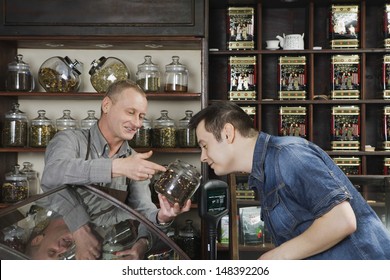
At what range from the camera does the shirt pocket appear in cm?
116

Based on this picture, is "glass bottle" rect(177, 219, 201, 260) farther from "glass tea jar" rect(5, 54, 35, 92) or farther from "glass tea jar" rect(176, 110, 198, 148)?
"glass tea jar" rect(5, 54, 35, 92)

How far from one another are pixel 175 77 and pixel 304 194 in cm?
188

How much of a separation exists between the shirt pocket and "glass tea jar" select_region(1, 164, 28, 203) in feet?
6.28

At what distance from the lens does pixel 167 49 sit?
3.07m

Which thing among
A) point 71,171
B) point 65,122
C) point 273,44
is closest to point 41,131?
point 65,122

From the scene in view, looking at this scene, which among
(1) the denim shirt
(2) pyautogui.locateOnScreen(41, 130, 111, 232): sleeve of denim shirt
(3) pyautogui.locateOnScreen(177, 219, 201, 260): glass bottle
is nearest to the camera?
(2) pyautogui.locateOnScreen(41, 130, 111, 232): sleeve of denim shirt

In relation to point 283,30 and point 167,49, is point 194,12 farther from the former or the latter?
point 283,30

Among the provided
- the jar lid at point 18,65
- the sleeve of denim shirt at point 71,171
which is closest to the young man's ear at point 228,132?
the sleeve of denim shirt at point 71,171

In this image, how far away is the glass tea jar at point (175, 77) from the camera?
9.43 ft

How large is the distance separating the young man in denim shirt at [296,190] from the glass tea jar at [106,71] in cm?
158

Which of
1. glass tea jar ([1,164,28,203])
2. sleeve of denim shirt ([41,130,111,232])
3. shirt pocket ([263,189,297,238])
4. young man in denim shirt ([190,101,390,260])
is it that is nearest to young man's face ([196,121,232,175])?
young man in denim shirt ([190,101,390,260])

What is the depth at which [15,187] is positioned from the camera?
2.82 metres

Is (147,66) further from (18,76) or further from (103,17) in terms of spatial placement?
(18,76)
